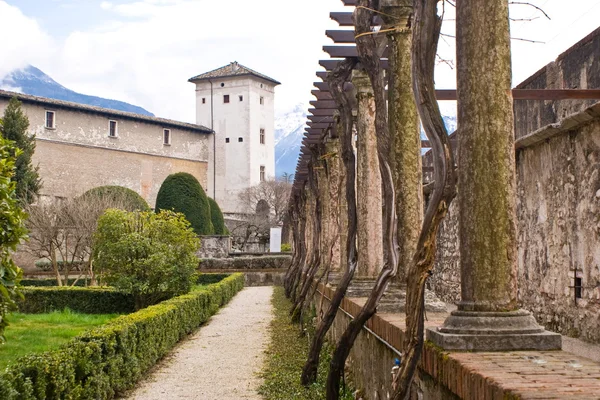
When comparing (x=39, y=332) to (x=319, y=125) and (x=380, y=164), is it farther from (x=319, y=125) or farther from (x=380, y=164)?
(x=380, y=164)

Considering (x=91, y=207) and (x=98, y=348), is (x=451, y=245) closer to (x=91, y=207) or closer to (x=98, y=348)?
(x=98, y=348)

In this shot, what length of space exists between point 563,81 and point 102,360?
7.71 m

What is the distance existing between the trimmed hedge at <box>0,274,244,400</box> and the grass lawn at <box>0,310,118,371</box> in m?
0.97

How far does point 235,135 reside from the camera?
52656 millimetres

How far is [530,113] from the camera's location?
1209cm

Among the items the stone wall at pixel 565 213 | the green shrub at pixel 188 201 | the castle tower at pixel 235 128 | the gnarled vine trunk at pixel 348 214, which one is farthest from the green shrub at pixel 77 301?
the castle tower at pixel 235 128

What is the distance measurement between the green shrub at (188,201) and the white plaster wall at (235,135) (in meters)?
16.3

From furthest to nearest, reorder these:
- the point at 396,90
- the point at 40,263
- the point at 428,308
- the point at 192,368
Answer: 1. the point at 40,263
2. the point at 192,368
3. the point at 396,90
4. the point at 428,308

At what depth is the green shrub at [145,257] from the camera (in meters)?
14.2

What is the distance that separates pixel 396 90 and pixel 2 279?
328cm

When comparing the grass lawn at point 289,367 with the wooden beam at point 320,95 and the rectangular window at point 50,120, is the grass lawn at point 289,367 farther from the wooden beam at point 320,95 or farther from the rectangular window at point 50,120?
the rectangular window at point 50,120

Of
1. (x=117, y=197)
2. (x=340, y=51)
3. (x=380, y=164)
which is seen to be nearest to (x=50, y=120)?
(x=117, y=197)

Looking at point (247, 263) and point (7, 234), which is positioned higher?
point (7, 234)

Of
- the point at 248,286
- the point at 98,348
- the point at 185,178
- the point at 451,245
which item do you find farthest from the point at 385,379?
the point at 185,178
